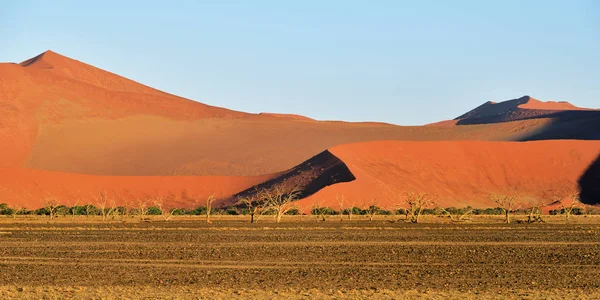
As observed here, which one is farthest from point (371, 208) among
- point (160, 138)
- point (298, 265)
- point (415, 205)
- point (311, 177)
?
point (160, 138)

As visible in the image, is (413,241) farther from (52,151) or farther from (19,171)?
(52,151)

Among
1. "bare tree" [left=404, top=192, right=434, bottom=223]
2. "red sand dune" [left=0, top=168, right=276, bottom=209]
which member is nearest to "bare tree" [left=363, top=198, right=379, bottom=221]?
"bare tree" [left=404, top=192, right=434, bottom=223]

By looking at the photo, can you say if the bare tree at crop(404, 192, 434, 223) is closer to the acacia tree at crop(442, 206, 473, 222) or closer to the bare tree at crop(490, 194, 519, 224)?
the acacia tree at crop(442, 206, 473, 222)

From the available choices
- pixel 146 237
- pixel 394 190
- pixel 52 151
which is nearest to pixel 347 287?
pixel 146 237

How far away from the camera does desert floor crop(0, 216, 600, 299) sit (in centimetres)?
1972

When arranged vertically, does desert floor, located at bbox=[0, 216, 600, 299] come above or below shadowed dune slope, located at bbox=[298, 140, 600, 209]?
below

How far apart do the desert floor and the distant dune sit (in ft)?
168

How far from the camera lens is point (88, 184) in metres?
101

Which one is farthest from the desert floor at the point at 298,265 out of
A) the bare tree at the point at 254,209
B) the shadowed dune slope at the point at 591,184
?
the shadowed dune slope at the point at 591,184

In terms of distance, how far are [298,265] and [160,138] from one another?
111 meters

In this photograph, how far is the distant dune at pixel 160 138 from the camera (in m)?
102

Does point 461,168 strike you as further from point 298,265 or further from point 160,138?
point 298,265

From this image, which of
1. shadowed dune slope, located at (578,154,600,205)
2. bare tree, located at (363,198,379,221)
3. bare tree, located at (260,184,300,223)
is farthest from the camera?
shadowed dune slope, located at (578,154,600,205)

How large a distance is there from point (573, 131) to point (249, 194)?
65194mm
